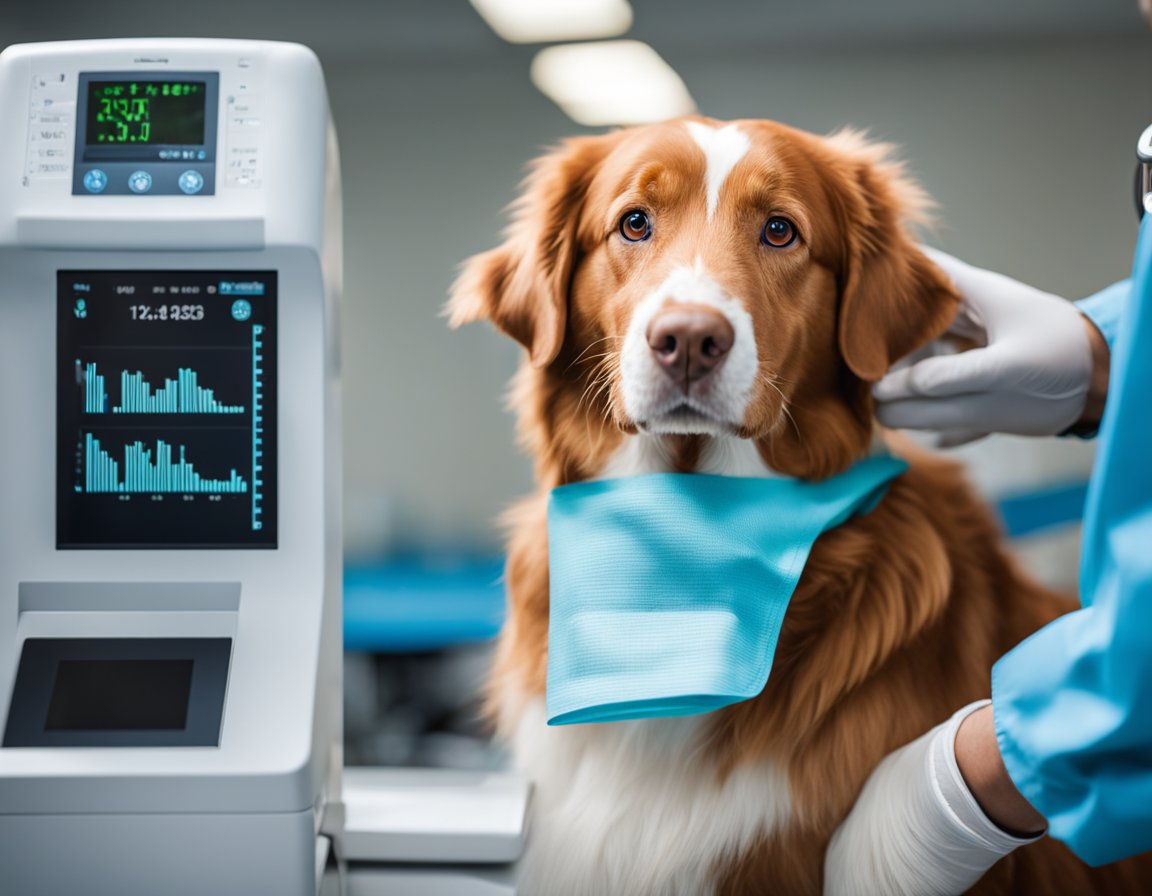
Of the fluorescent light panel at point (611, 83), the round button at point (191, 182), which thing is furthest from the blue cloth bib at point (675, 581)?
the fluorescent light panel at point (611, 83)

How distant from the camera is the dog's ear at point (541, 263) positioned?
43.3 inches

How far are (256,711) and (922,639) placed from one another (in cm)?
72

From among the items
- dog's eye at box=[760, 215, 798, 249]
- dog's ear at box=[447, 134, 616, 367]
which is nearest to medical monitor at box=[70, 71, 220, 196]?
dog's ear at box=[447, 134, 616, 367]

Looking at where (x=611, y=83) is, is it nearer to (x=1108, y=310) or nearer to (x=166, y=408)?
(x=1108, y=310)

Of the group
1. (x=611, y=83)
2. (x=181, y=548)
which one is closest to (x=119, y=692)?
(x=181, y=548)

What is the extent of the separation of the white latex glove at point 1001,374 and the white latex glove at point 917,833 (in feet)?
1.20

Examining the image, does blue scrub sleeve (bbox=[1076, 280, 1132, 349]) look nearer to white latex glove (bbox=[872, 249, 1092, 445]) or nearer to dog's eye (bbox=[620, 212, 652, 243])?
white latex glove (bbox=[872, 249, 1092, 445])

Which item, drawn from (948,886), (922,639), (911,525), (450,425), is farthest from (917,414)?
(450,425)

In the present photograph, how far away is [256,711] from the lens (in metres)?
0.93

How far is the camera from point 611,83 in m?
1.93

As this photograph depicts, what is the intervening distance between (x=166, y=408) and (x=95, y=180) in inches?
9.5

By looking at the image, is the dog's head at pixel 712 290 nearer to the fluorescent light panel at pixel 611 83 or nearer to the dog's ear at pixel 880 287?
the dog's ear at pixel 880 287

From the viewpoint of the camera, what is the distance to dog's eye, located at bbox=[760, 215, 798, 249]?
3.36 feet

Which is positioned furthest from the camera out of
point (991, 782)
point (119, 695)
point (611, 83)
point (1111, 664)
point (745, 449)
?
point (611, 83)
